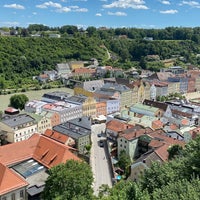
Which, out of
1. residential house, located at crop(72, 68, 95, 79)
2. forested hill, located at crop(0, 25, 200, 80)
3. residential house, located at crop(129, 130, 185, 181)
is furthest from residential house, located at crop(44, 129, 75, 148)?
forested hill, located at crop(0, 25, 200, 80)

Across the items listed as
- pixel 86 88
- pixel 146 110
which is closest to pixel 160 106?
pixel 146 110

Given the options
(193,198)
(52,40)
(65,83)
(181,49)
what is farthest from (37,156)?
(181,49)

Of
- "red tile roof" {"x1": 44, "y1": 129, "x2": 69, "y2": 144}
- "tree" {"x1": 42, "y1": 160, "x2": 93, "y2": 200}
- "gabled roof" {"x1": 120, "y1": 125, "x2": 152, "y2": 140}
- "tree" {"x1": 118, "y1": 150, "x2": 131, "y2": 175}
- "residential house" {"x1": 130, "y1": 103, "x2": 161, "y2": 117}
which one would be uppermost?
"tree" {"x1": 42, "y1": 160, "x2": 93, "y2": 200}

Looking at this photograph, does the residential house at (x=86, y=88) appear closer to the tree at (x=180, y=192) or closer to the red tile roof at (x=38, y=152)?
the red tile roof at (x=38, y=152)

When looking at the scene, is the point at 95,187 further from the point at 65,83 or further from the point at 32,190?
the point at 65,83

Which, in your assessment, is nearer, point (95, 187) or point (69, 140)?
point (95, 187)

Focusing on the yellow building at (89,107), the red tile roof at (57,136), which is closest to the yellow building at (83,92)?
the yellow building at (89,107)

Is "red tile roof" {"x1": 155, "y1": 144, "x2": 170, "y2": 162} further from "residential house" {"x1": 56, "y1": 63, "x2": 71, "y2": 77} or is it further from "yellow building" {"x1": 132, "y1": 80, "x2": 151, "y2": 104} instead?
"residential house" {"x1": 56, "y1": 63, "x2": 71, "y2": 77}
